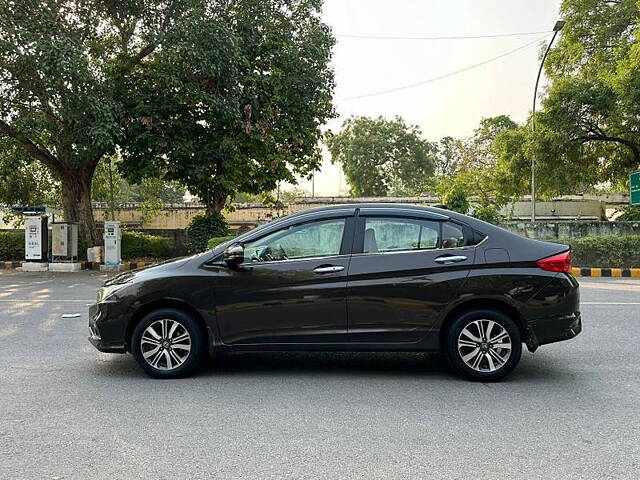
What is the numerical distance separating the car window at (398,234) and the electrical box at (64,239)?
15.8 metres

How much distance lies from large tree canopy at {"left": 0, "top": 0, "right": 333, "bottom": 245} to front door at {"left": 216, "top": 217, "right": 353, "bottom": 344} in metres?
11.4

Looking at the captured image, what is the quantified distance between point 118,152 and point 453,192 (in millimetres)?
11119

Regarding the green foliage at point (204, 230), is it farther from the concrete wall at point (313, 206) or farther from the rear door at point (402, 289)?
the rear door at point (402, 289)

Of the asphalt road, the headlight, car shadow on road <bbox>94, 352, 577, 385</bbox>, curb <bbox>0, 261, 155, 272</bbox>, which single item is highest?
the headlight

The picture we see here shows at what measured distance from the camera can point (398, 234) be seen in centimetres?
542

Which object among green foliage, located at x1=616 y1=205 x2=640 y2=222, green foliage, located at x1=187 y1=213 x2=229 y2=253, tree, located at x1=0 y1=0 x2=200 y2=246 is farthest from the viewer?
green foliage, located at x1=616 y1=205 x2=640 y2=222

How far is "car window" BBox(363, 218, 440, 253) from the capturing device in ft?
17.5

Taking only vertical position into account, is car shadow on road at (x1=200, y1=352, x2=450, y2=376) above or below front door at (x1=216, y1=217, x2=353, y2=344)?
below

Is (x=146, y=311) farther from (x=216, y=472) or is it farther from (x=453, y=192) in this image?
(x=453, y=192)

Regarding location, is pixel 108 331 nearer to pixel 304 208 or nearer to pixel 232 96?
Answer: pixel 232 96

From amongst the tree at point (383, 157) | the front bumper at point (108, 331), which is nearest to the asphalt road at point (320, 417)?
the front bumper at point (108, 331)

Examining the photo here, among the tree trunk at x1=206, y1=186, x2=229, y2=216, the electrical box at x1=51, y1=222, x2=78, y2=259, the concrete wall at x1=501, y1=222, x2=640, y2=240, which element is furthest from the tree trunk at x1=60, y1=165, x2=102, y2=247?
the concrete wall at x1=501, y1=222, x2=640, y2=240

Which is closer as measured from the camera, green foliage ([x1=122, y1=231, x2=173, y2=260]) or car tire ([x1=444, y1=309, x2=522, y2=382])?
car tire ([x1=444, y1=309, x2=522, y2=382])

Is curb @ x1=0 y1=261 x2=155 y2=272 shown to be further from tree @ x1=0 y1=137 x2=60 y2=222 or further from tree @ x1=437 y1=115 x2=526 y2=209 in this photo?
tree @ x1=437 y1=115 x2=526 y2=209
